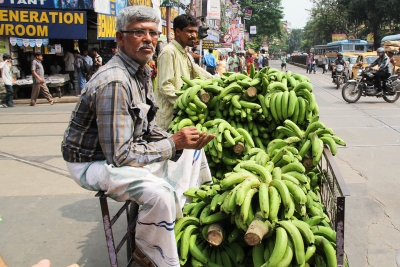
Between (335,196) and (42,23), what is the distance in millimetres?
13983

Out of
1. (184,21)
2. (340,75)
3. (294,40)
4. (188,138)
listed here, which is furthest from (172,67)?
(294,40)

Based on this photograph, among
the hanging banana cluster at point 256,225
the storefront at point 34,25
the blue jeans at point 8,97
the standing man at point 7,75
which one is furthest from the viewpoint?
the storefront at point 34,25

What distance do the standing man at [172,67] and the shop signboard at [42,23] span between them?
11.2m

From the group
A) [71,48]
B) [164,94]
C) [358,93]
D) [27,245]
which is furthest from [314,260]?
[71,48]

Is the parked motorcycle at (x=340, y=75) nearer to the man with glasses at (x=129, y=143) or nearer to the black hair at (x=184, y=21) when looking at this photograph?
the black hair at (x=184, y=21)

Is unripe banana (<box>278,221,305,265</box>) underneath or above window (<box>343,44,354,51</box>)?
underneath

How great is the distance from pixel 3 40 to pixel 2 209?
1124 centimetres

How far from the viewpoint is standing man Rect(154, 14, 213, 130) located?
4.43 meters

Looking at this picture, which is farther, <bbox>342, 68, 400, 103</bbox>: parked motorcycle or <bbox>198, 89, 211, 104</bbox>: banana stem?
<bbox>342, 68, 400, 103</bbox>: parked motorcycle

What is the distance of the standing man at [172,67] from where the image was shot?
443cm

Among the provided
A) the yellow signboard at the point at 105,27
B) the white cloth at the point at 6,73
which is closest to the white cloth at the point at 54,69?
the yellow signboard at the point at 105,27

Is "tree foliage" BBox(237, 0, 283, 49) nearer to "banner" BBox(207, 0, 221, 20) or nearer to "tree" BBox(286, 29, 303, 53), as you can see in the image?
"banner" BBox(207, 0, 221, 20)

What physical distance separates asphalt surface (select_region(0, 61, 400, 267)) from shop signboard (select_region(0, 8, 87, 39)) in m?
5.83

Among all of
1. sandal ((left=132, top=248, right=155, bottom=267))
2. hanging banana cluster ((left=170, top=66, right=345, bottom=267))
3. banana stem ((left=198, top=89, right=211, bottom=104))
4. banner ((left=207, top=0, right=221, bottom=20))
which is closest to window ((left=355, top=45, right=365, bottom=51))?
banner ((left=207, top=0, right=221, bottom=20))
